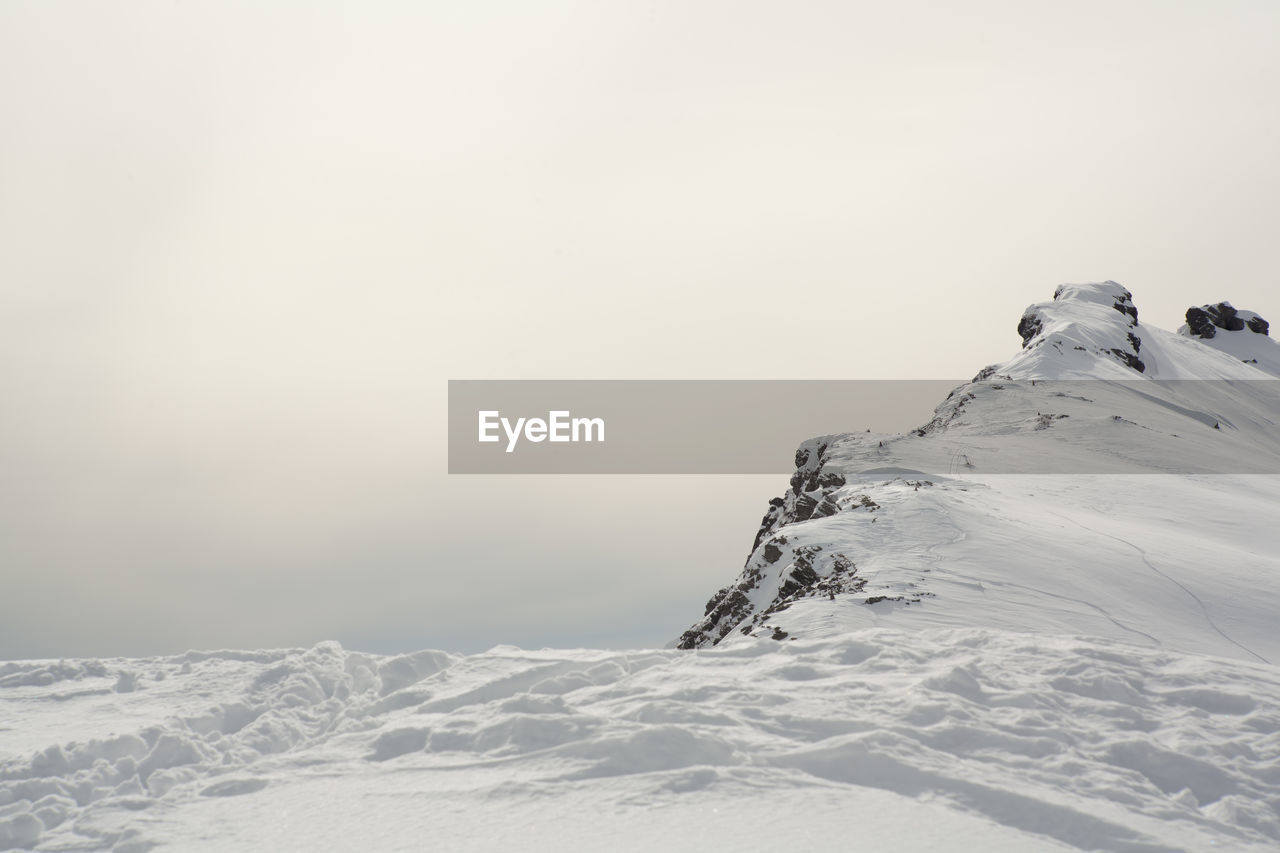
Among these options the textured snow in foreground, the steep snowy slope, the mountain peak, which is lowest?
the textured snow in foreground

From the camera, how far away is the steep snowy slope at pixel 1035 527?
14336 millimetres

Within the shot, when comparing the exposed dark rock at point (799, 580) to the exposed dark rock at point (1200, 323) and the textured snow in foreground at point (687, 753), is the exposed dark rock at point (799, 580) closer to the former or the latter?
the textured snow in foreground at point (687, 753)

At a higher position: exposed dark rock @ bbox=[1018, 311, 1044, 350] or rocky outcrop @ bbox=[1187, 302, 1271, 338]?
rocky outcrop @ bbox=[1187, 302, 1271, 338]

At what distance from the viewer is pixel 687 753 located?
865 centimetres

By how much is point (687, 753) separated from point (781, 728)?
119 centimetres

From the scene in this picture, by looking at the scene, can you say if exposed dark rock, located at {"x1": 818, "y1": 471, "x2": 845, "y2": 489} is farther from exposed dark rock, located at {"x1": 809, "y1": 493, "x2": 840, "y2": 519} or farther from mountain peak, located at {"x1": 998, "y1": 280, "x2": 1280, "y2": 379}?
mountain peak, located at {"x1": 998, "y1": 280, "x2": 1280, "y2": 379}

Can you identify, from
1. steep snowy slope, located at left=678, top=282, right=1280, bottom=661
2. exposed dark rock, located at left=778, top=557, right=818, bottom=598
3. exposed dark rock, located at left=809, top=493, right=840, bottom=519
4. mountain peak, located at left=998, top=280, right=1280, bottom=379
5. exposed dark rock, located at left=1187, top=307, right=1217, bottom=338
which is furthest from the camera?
exposed dark rock, located at left=1187, top=307, right=1217, bottom=338

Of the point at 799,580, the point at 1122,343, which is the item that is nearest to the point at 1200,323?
the point at 1122,343

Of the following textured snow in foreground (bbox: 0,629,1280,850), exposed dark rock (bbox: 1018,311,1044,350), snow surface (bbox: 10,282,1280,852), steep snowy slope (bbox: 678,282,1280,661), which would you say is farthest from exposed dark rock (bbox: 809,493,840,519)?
exposed dark rock (bbox: 1018,311,1044,350)

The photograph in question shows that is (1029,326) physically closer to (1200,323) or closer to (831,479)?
(1200,323)

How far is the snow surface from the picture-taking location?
769cm

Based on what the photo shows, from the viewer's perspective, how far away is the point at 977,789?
26.2 ft

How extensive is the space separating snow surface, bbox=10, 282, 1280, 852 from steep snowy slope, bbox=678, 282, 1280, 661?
123 millimetres

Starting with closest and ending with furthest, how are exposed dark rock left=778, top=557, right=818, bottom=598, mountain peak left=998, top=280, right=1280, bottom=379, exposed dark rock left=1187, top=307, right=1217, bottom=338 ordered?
exposed dark rock left=778, top=557, right=818, bottom=598, mountain peak left=998, top=280, right=1280, bottom=379, exposed dark rock left=1187, top=307, right=1217, bottom=338
